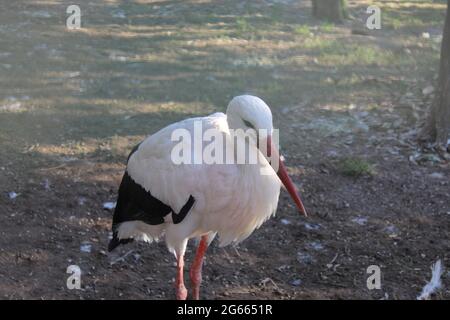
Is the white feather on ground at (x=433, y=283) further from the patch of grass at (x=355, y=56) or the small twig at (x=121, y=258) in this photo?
the patch of grass at (x=355, y=56)

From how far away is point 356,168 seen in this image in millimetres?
5945

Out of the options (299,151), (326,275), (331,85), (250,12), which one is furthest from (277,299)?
(250,12)

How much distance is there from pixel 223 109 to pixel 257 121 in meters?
3.89

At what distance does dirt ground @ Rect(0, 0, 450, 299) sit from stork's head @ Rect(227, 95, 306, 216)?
1.27m

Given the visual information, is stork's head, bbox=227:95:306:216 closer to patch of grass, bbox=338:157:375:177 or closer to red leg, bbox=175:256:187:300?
red leg, bbox=175:256:187:300

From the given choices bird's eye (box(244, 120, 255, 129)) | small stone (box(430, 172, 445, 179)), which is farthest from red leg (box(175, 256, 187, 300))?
small stone (box(430, 172, 445, 179))

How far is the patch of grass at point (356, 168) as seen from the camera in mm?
5941

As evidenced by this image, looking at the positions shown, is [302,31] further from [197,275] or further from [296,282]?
[197,275]

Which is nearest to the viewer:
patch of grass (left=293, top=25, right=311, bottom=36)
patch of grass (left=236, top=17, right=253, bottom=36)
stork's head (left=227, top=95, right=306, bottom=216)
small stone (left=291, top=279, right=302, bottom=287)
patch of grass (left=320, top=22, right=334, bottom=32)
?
stork's head (left=227, top=95, right=306, bottom=216)

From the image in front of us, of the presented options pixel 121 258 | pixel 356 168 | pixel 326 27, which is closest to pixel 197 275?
pixel 121 258

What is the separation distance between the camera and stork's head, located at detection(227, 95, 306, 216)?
347cm

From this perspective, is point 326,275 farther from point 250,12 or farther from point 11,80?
point 250,12

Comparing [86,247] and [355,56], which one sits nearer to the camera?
[86,247]

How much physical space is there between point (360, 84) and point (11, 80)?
4.37m
